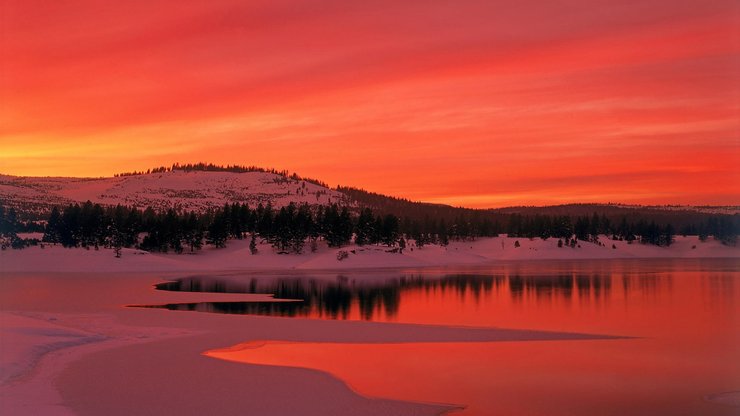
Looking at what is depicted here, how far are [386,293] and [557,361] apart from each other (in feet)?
109

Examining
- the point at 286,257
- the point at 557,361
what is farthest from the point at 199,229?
the point at 557,361

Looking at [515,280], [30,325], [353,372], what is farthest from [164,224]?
[353,372]

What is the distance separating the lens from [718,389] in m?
A: 21.2

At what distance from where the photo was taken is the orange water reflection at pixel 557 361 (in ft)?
65.0

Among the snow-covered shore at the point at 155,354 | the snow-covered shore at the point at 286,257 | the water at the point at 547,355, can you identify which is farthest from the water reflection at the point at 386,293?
the snow-covered shore at the point at 286,257

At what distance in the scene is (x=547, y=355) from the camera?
88.5 ft

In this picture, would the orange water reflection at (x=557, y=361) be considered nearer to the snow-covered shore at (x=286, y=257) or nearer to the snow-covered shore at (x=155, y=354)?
the snow-covered shore at (x=155, y=354)

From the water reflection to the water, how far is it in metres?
0.22

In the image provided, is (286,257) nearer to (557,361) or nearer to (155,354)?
(155,354)

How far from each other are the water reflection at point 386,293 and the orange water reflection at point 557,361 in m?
3.06

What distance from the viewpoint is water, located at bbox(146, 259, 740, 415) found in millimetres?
19969

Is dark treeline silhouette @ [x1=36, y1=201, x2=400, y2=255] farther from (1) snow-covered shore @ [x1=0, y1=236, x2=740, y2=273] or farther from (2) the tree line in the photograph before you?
(1) snow-covered shore @ [x1=0, y1=236, x2=740, y2=273]

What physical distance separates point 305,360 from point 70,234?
112 m

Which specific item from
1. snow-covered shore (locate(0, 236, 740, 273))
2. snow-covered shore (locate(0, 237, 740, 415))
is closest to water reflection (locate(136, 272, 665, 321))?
snow-covered shore (locate(0, 237, 740, 415))
